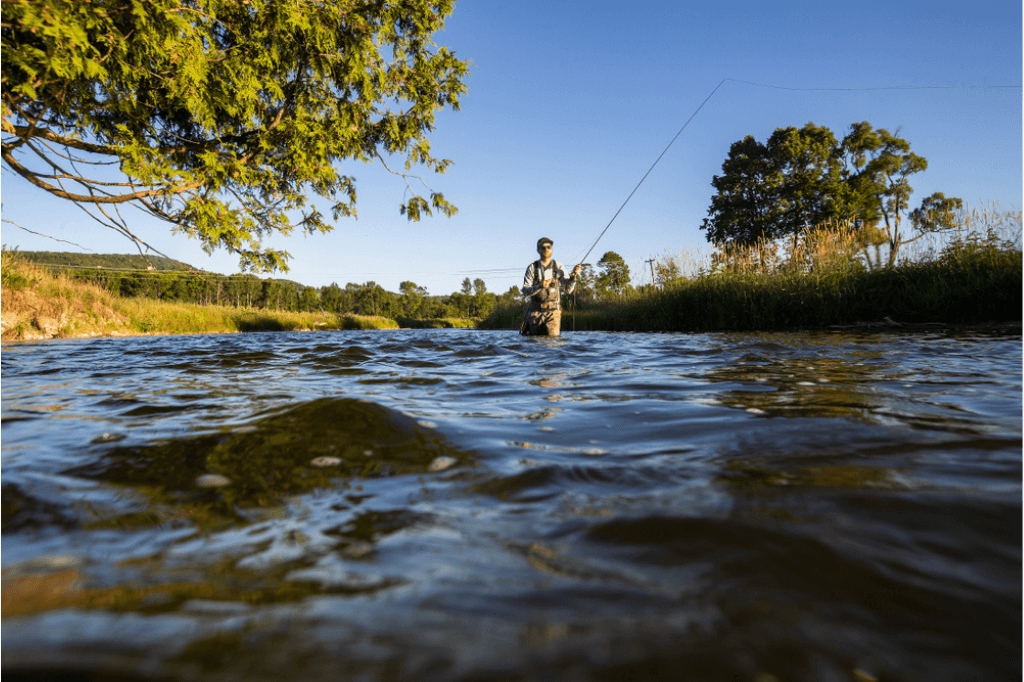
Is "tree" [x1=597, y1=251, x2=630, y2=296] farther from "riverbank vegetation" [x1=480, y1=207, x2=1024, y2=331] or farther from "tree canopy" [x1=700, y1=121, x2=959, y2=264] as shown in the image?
"riverbank vegetation" [x1=480, y1=207, x2=1024, y2=331]

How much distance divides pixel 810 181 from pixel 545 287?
29.1 m

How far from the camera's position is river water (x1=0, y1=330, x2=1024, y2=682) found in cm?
86

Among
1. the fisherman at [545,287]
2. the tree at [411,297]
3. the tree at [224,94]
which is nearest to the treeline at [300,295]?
the tree at [411,297]

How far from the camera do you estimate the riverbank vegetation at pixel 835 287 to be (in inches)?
392

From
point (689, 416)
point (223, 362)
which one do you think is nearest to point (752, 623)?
point (689, 416)

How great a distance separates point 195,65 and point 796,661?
441 inches

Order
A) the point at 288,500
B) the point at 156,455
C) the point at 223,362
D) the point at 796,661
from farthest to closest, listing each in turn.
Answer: the point at 223,362 → the point at 156,455 → the point at 288,500 → the point at 796,661

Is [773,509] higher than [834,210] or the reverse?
the reverse

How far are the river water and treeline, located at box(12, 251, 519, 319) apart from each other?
46.4 m

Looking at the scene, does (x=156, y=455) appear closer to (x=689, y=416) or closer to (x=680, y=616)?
(x=680, y=616)

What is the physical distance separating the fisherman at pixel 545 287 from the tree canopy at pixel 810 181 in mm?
24936

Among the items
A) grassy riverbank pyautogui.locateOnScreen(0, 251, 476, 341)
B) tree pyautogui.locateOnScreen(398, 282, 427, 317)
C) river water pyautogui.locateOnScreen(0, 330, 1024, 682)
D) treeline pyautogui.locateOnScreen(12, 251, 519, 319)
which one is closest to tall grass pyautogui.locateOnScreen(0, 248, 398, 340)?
grassy riverbank pyautogui.locateOnScreen(0, 251, 476, 341)

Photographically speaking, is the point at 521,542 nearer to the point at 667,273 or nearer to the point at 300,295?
the point at 667,273

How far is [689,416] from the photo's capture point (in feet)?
9.10
